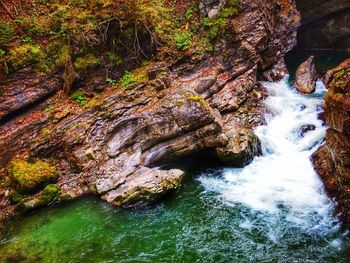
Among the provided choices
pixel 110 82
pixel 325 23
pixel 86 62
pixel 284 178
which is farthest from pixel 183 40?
pixel 325 23

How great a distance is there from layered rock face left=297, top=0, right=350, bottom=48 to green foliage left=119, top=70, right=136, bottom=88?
14.8 meters

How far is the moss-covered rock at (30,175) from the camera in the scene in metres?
12.2

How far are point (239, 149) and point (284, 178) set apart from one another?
1.92m

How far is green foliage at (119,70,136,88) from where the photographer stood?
15.1m

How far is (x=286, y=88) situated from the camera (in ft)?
61.1

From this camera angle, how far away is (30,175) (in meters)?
12.4

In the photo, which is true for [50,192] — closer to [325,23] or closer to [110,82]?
[110,82]

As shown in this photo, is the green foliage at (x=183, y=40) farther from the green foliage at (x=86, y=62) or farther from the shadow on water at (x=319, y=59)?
the shadow on water at (x=319, y=59)

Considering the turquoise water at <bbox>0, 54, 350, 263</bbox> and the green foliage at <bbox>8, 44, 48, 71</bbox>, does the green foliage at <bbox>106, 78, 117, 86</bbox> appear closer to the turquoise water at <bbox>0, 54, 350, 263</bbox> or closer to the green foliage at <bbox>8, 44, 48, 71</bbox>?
the green foliage at <bbox>8, 44, 48, 71</bbox>

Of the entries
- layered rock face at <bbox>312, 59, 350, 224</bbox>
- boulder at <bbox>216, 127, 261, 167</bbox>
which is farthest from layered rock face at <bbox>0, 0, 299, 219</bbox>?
layered rock face at <bbox>312, 59, 350, 224</bbox>

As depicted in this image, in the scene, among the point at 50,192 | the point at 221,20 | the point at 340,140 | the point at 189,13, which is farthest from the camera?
the point at 189,13

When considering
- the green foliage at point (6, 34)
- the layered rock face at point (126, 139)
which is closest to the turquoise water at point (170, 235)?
the layered rock face at point (126, 139)

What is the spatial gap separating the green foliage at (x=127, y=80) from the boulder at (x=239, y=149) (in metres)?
4.97

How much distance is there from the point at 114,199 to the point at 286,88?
11.6 metres
